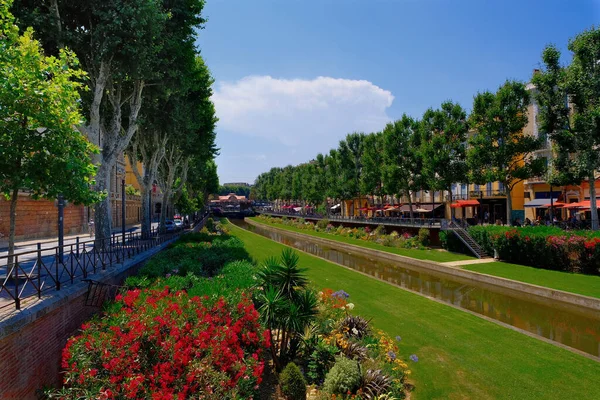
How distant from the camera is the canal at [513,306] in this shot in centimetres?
1277

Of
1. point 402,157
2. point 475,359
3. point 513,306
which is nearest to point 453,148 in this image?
point 402,157

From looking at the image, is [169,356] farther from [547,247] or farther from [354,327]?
[547,247]

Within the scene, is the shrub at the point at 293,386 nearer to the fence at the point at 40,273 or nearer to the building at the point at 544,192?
the fence at the point at 40,273

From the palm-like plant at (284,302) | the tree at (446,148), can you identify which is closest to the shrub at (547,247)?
the tree at (446,148)

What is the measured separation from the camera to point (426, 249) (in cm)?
3309

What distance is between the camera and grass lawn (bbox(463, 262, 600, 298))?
17.2 metres

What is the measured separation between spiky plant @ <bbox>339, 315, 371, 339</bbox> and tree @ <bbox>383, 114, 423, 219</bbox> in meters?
31.3

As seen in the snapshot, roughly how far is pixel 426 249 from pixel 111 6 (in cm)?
2919

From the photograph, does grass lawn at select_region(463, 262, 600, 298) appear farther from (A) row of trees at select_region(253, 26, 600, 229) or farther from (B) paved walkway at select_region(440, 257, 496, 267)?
(A) row of trees at select_region(253, 26, 600, 229)

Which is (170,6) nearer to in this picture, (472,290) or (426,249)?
(472,290)

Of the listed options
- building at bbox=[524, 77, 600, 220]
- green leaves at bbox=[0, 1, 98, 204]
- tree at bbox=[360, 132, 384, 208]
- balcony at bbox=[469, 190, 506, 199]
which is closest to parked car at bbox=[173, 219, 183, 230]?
tree at bbox=[360, 132, 384, 208]

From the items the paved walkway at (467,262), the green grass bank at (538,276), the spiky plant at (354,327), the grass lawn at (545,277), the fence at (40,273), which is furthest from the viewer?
the paved walkway at (467,262)

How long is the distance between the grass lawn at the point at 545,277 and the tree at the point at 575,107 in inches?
239

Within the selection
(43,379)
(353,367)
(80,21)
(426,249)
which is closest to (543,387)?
(353,367)
